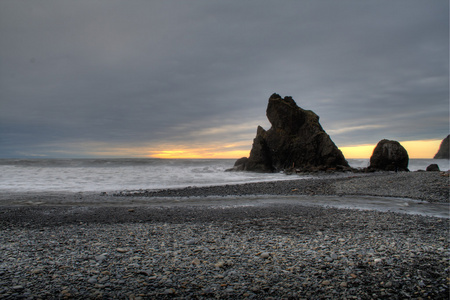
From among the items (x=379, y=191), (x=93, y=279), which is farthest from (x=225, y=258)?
(x=379, y=191)

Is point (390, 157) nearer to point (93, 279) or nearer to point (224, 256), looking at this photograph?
point (224, 256)

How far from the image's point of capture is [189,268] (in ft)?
15.2

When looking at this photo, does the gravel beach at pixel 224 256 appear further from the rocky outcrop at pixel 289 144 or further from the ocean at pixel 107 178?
the rocky outcrop at pixel 289 144

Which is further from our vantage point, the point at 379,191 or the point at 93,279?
the point at 379,191

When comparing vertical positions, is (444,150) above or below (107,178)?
above

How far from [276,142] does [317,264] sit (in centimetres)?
3797

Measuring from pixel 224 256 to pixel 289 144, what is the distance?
37.7 m

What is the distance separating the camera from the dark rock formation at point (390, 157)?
34.9 m

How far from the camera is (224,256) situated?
17.0 ft

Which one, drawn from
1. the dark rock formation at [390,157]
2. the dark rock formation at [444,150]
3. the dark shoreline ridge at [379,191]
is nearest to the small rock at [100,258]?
the dark shoreline ridge at [379,191]

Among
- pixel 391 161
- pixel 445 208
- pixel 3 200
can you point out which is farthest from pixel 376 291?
pixel 391 161

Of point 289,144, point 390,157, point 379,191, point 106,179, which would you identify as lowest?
point 379,191

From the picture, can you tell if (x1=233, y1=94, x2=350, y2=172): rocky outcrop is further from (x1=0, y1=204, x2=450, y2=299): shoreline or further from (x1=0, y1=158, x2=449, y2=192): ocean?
(x1=0, y1=204, x2=450, y2=299): shoreline

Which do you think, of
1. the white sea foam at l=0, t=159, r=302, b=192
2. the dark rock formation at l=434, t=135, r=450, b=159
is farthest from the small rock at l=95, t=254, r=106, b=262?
the dark rock formation at l=434, t=135, r=450, b=159
